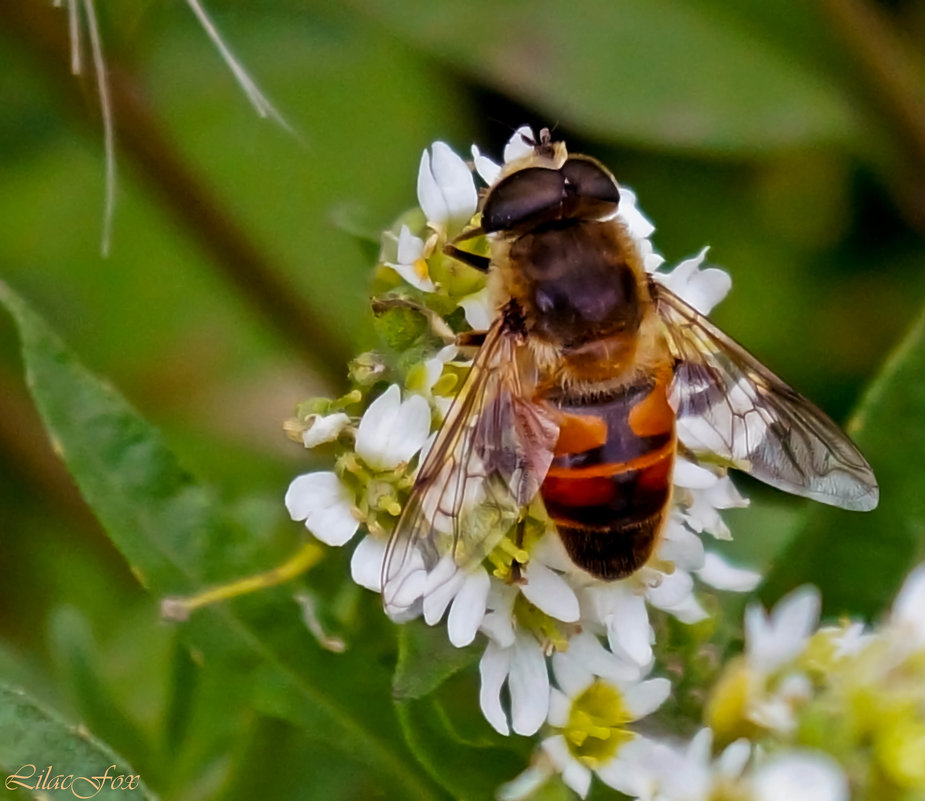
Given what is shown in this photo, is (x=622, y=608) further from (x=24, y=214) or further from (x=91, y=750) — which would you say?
(x=24, y=214)

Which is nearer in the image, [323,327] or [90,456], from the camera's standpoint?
[90,456]

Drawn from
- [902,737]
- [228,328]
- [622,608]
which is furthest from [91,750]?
[228,328]

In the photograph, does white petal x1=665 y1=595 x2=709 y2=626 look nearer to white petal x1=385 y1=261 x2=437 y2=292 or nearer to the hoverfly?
the hoverfly

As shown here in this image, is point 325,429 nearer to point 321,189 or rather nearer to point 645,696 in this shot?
point 645,696


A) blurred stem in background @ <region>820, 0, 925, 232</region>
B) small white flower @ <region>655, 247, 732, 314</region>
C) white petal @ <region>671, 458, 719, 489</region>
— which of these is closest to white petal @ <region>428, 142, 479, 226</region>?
small white flower @ <region>655, 247, 732, 314</region>

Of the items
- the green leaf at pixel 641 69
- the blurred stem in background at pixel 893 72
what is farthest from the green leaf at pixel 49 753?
the blurred stem in background at pixel 893 72

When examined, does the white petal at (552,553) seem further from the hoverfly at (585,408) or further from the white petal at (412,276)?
the white petal at (412,276)
